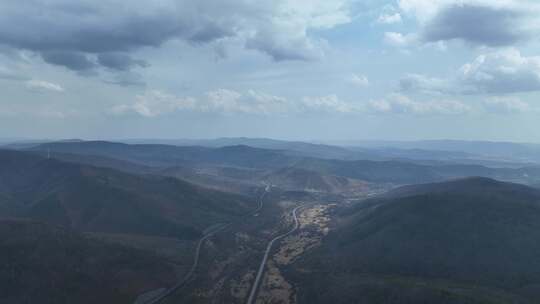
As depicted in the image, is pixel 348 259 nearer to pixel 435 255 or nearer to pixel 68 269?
pixel 435 255

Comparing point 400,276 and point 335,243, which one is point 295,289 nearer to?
point 400,276

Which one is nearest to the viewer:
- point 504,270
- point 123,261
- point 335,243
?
point 504,270

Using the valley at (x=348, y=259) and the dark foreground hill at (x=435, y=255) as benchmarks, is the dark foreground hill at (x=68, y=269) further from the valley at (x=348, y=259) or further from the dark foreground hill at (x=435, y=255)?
the dark foreground hill at (x=435, y=255)

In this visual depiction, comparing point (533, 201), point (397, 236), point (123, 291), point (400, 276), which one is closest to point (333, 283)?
point (400, 276)

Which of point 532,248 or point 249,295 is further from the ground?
point 532,248

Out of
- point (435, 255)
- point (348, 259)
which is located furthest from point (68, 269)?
point (435, 255)

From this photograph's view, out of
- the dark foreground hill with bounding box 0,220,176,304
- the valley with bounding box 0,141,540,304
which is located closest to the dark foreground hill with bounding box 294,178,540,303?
the valley with bounding box 0,141,540,304

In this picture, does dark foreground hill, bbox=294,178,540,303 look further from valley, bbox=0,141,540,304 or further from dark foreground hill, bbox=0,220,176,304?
dark foreground hill, bbox=0,220,176,304
